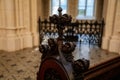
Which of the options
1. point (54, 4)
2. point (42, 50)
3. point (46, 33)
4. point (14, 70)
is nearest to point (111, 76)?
point (42, 50)

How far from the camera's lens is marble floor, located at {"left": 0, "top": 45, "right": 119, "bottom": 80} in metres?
3.97

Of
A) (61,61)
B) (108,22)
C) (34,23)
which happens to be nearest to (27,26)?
(34,23)

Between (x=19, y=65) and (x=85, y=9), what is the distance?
31.5ft

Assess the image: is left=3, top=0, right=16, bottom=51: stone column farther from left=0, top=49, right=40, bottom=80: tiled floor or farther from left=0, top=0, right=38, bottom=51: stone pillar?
left=0, top=49, right=40, bottom=80: tiled floor

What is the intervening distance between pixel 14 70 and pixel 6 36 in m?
1.97

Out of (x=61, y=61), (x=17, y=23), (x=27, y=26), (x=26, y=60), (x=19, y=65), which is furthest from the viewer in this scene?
(x=27, y=26)

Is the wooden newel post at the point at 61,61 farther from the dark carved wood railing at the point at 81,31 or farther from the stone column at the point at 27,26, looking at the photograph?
the dark carved wood railing at the point at 81,31

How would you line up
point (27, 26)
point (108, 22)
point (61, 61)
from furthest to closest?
point (27, 26) → point (108, 22) → point (61, 61)

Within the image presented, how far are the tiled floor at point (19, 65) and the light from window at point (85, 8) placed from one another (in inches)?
313

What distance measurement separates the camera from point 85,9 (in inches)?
515

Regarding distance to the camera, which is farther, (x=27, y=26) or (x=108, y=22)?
(x=27, y=26)

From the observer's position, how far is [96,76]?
4.41ft

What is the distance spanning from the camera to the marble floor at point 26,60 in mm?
3970

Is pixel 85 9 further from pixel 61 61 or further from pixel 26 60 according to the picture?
pixel 61 61
